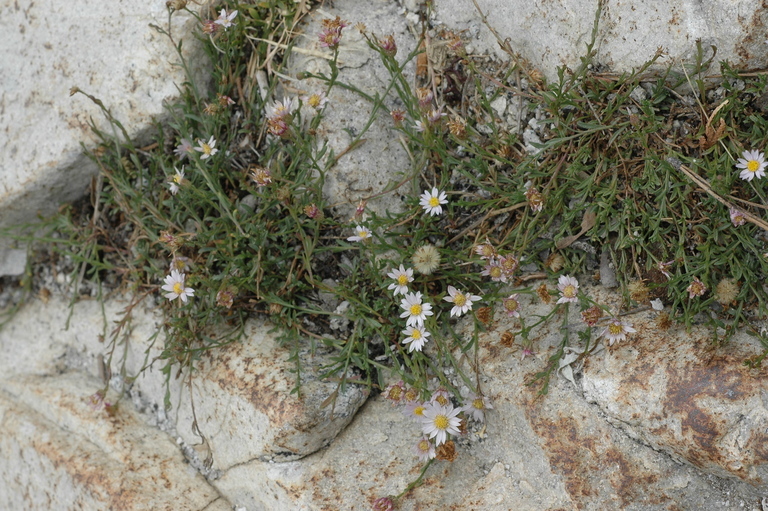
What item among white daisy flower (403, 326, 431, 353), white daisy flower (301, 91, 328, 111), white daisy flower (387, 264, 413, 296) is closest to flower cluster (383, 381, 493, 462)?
white daisy flower (403, 326, 431, 353)

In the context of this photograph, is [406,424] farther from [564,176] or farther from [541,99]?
[541,99]

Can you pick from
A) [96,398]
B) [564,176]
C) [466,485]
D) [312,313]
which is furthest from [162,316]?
[564,176]

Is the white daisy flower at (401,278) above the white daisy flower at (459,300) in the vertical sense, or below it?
above

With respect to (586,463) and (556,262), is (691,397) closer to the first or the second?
(586,463)

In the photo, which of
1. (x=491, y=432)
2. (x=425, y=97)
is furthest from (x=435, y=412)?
(x=425, y=97)

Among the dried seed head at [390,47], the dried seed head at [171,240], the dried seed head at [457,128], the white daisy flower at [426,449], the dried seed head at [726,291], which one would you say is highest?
the dried seed head at [390,47]

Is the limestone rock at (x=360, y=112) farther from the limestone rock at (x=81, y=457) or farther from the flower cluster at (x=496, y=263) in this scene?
the limestone rock at (x=81, y=457)

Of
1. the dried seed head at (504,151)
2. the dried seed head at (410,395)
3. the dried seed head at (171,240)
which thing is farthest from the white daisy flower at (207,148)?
the dried seed head at (410,395)
